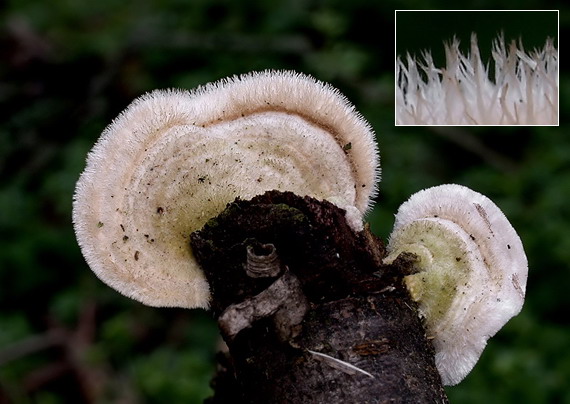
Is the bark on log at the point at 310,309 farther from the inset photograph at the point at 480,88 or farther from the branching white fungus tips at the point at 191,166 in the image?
the inset photograph at the point at 480,88

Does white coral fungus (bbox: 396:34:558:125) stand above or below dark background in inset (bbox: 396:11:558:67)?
below

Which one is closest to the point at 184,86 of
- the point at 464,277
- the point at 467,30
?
the point at 467,30

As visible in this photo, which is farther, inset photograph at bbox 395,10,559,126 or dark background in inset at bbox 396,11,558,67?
dark background in inset at bbox 396,11,558,67

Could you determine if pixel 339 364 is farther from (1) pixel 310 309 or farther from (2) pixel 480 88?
(2) pixel 480 88

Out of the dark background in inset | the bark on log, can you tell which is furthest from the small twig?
the dark background in inset

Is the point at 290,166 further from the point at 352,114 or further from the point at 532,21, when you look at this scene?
the point at 532,21

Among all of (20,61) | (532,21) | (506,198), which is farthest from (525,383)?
(20,61)

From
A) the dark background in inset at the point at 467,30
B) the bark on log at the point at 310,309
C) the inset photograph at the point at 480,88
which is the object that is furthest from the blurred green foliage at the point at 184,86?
the bark on log at the point at 310,309

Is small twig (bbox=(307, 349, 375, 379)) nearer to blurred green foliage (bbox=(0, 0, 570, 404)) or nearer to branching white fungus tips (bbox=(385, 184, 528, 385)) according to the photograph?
branching white fungus tips (bbox=(385, 184, 528, 385))
